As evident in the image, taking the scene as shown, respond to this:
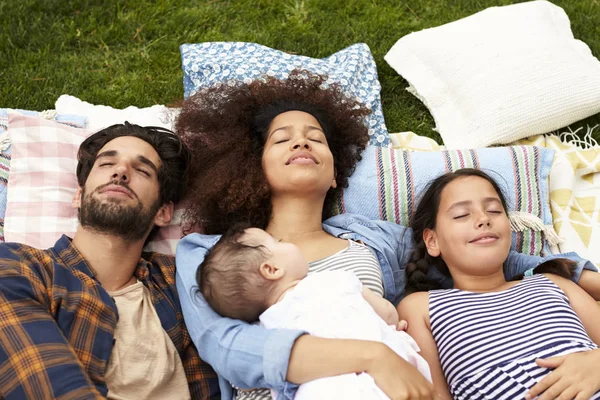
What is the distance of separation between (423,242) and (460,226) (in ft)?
1.21

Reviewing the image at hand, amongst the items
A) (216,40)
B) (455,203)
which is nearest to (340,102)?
(455,203)

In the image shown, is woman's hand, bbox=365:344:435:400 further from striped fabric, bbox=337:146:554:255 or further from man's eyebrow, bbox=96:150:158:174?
man's eyebrow, bbox=96:150:158:174

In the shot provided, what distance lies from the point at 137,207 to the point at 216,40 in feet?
7.28

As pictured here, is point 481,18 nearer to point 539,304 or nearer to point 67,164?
point 539,304

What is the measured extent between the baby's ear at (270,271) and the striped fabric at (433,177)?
108cm

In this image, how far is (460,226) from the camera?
3252 millimetres

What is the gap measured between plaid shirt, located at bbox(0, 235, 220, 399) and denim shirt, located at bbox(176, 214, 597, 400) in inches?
7.2

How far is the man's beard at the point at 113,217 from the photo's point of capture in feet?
10.6

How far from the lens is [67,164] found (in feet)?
12.3

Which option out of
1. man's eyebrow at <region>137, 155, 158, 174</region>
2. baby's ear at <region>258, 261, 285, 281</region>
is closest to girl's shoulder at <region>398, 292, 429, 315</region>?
baby's ear at <region>258, 261, 285, 281</region>

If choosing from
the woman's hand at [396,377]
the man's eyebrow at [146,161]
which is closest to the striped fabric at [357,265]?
the woman's hand at [396,377]

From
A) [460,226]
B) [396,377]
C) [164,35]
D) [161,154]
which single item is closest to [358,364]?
[396,377]

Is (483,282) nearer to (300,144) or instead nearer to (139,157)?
(300,144)

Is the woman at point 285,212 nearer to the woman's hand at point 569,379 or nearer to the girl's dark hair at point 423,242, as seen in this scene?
the girl's dark hair at point 423,242
